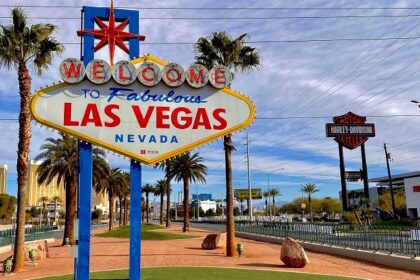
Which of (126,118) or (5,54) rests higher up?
(5,54)

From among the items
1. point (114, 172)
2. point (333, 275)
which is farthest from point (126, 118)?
point (114, 172)

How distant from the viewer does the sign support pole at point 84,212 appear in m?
10.6

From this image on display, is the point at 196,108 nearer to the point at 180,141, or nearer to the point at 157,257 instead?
the point at 180,141

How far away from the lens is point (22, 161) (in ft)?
68.4

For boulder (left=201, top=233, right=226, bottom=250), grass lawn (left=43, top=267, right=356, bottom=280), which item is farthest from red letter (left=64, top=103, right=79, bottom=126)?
boulder (left=201, top=233, right=226, bottom=250)

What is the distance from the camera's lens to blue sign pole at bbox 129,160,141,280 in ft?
36.1

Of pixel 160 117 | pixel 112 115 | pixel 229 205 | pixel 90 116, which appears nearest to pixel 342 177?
pixel 229 205

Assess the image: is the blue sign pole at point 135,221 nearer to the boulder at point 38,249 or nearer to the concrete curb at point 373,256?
the concrete curb at point 373,256

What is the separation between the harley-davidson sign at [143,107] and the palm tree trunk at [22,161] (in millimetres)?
10751

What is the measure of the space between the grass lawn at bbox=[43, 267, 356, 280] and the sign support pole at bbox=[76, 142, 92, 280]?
5.46 metres

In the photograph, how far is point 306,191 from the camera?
4183 inches

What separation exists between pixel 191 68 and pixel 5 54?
13.6 metres

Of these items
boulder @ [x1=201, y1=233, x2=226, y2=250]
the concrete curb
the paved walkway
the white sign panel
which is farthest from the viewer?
boulder @ [x1=201, y1=233, x2=226, y2=250]

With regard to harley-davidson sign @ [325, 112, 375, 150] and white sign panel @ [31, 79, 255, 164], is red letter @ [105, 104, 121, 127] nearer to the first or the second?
white sign panel @ [31, 79, 255, 164]
